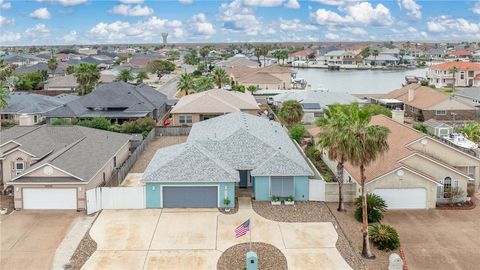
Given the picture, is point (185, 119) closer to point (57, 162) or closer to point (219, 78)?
point (219, 78)

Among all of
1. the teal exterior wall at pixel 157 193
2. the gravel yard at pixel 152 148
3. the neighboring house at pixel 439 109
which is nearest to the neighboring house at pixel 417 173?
the teal exterior wall at pixel 157 193

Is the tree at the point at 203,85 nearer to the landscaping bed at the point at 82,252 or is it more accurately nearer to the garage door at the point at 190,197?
the garage door at the point at 190,197

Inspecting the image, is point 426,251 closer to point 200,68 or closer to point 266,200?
point 266,200

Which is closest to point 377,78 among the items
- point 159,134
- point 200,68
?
point 200,68

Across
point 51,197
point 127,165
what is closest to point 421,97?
point 127,165

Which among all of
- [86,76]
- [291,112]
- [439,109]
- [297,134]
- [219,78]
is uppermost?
[86,76]
